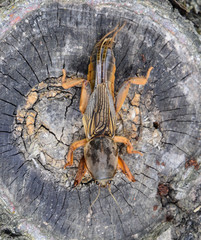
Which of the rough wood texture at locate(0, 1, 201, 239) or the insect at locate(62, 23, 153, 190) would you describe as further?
the insect at locate(62, 23, 153, 190)

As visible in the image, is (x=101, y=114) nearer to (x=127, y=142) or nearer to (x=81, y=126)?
(x=81, y=126)

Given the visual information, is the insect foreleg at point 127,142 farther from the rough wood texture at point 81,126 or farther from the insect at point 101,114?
the rough wood texture at point 81,126

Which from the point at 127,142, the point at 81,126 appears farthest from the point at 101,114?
the point at 127,142

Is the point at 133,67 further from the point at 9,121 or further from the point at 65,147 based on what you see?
the point at 9,121

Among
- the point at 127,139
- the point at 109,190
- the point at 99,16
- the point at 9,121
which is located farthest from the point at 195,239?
the point at 99,16

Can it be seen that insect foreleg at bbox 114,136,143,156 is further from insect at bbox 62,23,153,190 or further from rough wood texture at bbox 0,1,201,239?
rough wood texture at bbox 0,1,201,239

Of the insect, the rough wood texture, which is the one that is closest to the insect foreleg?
the insect
